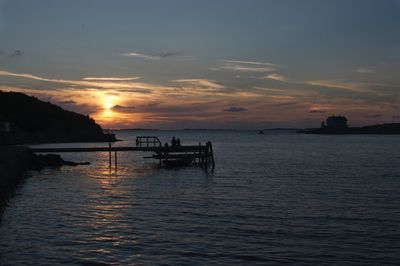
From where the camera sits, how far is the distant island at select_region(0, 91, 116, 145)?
147875 millimetres

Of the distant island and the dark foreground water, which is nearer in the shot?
the dark foreground water

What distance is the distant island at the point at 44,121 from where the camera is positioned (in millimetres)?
147875

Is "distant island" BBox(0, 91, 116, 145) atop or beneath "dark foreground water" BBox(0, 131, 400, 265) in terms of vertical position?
atop

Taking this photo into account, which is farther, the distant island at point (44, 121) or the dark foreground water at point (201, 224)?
the distant island at point (44, 121)

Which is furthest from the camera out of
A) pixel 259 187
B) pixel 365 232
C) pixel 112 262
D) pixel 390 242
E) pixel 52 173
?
pixel 52 173

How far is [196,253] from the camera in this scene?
15.6 meters

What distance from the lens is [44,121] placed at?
15612cm

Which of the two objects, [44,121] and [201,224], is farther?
[44,121]

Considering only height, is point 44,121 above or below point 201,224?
above

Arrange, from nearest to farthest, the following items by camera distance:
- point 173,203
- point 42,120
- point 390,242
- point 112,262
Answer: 1. point 112,262
2. point 390,242
3. point 173,203
4. point 42,120

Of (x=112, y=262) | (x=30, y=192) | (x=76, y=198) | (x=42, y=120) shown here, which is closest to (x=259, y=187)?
(x=76, y=198)

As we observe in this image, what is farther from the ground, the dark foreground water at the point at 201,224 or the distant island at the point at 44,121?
the distant island at the point at 44,121

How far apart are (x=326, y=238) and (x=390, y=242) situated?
2.28 meters

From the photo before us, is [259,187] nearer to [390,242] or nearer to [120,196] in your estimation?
[120,196]
